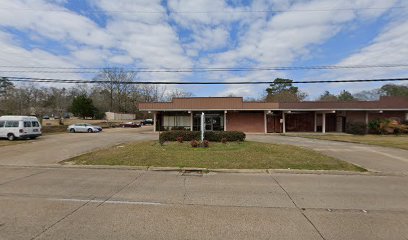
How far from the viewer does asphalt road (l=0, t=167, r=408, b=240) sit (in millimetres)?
4523

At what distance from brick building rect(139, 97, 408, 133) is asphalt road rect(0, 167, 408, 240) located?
25.1 m

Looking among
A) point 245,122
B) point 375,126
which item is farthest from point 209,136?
point 375,126

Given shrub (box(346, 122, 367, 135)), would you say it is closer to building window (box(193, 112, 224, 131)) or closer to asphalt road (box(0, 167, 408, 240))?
building window (box(193, 112, 224, 131))

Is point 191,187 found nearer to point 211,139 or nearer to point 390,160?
point 390,160

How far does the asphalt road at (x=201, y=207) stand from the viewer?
452 centimetres

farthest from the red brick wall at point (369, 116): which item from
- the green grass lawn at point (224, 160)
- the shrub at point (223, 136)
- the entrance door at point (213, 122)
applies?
the green grass lawn at point (224, 160)

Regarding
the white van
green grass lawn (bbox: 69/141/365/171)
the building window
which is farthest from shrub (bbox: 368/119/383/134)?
the white van

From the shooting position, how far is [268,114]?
3591 centimetres

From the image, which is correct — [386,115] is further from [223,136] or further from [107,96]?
[107,96]

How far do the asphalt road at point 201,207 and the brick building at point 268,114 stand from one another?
25061mm

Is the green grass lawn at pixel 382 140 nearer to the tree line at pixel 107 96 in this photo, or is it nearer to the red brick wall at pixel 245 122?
the red brick wall at pixel 245 122

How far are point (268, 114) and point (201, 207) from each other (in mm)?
31288

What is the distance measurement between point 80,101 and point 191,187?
238 feet

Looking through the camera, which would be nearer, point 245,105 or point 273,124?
point 245,105
